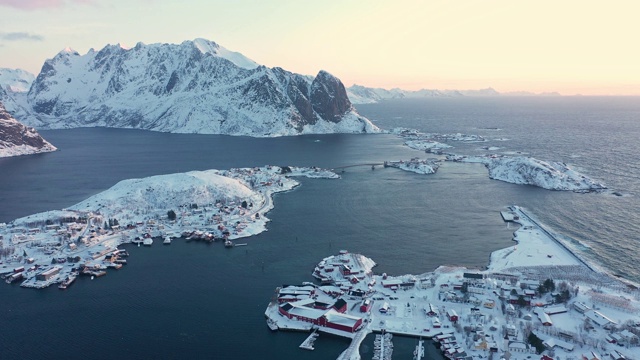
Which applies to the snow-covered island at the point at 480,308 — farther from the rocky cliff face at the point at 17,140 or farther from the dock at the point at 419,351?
the rocky cliff face at the point at 17,140

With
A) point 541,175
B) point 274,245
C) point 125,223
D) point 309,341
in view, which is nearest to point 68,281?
point 125,223

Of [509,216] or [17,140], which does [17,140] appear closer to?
[17,140]

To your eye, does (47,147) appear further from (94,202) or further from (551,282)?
(551,282)

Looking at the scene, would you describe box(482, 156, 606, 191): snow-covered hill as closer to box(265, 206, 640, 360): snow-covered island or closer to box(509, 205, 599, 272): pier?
box(509, 205, 599, 272): pier

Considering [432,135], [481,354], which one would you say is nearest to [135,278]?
[481,354]

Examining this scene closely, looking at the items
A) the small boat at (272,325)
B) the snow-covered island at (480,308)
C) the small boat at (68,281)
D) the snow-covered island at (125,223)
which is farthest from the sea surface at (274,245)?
the snow-covered island at (125,223)
